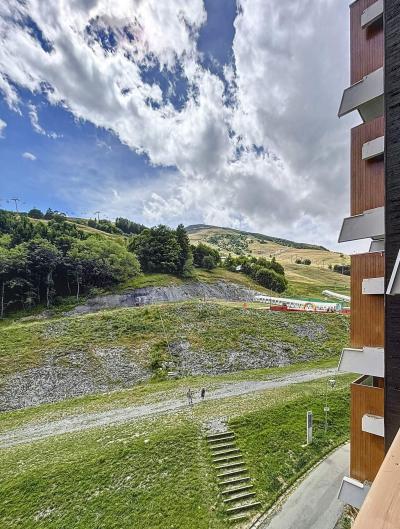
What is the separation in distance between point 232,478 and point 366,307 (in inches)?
394

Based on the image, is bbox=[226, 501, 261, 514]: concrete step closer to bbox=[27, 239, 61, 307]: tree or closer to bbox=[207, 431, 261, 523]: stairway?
bbox=[207, 431, 261, 523]: stairway

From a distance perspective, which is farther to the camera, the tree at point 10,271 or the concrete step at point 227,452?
the tree at point 10,271

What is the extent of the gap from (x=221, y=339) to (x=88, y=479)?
2265cm

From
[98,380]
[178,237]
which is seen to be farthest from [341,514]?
[178,237]

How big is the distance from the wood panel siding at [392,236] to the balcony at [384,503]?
5.33m

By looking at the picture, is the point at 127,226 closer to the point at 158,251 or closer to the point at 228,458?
the point at 158,251

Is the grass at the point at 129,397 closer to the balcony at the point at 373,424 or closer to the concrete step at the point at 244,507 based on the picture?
the concrete step at the point at 244,507

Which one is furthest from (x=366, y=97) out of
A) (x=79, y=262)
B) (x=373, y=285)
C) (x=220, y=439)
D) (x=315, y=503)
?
(x=79, y=262)

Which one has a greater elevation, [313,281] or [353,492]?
[313,281]

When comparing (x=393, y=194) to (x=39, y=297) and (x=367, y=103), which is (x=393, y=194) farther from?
(x=39, y=297)

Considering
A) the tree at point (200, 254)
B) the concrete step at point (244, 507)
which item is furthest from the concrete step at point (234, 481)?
the tree at point (200, 254)

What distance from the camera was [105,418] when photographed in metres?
20.5

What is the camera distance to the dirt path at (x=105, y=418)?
62.6 feet

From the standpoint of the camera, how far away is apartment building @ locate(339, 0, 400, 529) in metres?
7.12
